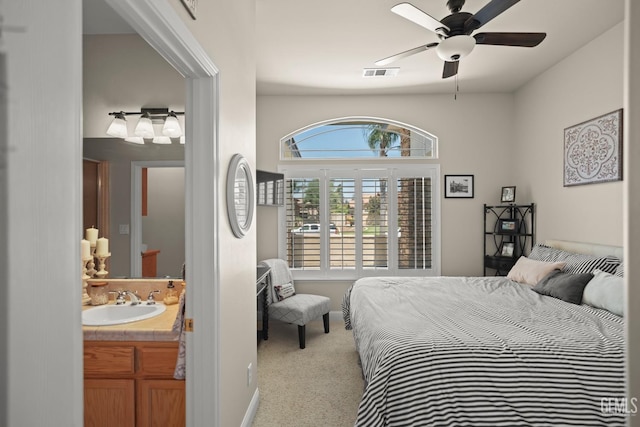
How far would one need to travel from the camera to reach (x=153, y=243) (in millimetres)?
2684

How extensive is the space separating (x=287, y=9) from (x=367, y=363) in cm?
254

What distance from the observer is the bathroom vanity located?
1.95 m

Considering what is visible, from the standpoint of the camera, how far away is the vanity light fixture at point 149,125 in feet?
8.55

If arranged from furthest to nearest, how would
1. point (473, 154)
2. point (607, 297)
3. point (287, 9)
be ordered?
point (473, 154) → point (287, 9) → point (607, 297)

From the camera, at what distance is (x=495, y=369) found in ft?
5.98

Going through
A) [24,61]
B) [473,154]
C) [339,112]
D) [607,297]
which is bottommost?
[607,297]

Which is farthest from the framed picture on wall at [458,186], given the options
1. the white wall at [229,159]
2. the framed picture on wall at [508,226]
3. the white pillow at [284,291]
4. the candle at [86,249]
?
the candle at [86,249]

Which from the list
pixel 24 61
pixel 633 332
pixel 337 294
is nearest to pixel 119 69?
pixel 24 61

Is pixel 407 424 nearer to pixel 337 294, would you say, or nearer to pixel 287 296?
pixel 287 296

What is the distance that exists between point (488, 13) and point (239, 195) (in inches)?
72.6

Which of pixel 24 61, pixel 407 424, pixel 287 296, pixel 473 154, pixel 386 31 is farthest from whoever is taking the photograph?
pixel 473 154

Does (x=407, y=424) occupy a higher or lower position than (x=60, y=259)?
lower

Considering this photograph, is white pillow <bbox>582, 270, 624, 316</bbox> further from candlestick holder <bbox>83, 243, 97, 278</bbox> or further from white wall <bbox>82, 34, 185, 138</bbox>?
candlestick holder <bbox>83, 243, 97, 278</bbox>

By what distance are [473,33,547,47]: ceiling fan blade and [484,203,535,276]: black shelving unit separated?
2218 mm
